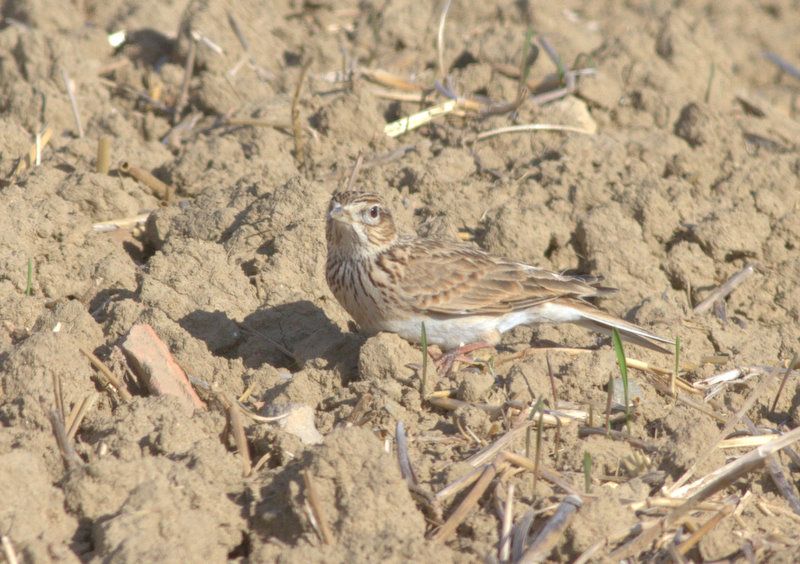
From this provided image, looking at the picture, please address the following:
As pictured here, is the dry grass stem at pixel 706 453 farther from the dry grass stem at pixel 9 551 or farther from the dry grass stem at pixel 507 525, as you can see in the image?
the dry grass stem at pixel 9 551

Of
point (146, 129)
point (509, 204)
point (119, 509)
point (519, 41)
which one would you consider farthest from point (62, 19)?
point (119, 509)

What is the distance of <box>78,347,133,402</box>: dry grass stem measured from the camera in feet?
18.6

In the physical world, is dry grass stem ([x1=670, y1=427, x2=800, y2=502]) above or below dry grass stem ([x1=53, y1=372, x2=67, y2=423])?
below

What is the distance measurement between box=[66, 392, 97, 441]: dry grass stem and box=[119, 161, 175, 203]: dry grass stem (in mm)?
2809

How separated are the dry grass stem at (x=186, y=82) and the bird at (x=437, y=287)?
2857 mm

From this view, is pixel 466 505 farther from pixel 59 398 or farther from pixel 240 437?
pixel 59 398

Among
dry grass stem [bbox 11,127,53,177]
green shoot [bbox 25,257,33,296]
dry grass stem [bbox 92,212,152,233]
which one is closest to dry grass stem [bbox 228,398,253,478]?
green shoot [bbox 25,257,33,296]

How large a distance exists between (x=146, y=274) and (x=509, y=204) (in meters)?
2.56

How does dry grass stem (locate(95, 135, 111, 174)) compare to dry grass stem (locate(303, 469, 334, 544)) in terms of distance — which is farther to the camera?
dry grass stem (locate(95, 135, 111, 174))

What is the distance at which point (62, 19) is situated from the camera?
10.3m

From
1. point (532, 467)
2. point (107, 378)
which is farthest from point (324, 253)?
point (532, 467)

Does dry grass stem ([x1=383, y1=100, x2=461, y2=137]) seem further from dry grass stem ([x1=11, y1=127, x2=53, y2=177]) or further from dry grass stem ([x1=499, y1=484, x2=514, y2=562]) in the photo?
dry grass stem ([x1=499, y1=484, x2=514, y2=562])

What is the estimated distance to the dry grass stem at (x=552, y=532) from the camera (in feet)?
15.1

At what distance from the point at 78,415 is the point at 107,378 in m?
0.35
